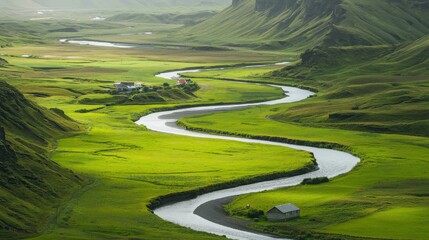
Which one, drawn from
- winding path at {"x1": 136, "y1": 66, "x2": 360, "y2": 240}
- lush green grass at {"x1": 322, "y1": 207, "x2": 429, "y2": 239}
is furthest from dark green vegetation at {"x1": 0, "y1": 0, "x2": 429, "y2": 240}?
winding path at {"x1": 136, "y1": 66, "x2": 360, "y2": 240}

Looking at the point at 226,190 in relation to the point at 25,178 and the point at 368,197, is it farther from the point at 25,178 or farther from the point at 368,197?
the point at 25,178

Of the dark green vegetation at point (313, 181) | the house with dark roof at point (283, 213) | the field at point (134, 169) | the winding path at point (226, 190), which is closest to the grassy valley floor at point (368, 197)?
the house with dark roof at point (283, 213)

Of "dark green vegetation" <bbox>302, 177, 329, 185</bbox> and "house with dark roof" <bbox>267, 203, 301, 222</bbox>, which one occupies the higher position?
"dark green vegetation" <bbox>302, 177, 329, 185</bbox>

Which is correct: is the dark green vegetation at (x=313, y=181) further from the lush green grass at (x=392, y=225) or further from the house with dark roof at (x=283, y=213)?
the lush green grass at (x=392, y=225)

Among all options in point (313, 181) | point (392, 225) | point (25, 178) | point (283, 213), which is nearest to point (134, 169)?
point (313, 181)

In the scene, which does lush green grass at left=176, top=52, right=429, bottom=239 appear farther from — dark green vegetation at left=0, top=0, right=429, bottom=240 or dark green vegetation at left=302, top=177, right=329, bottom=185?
dark green vegetation at left=302, top=177, right=329, bottom=185

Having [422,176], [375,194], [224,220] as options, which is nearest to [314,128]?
[422,176]
